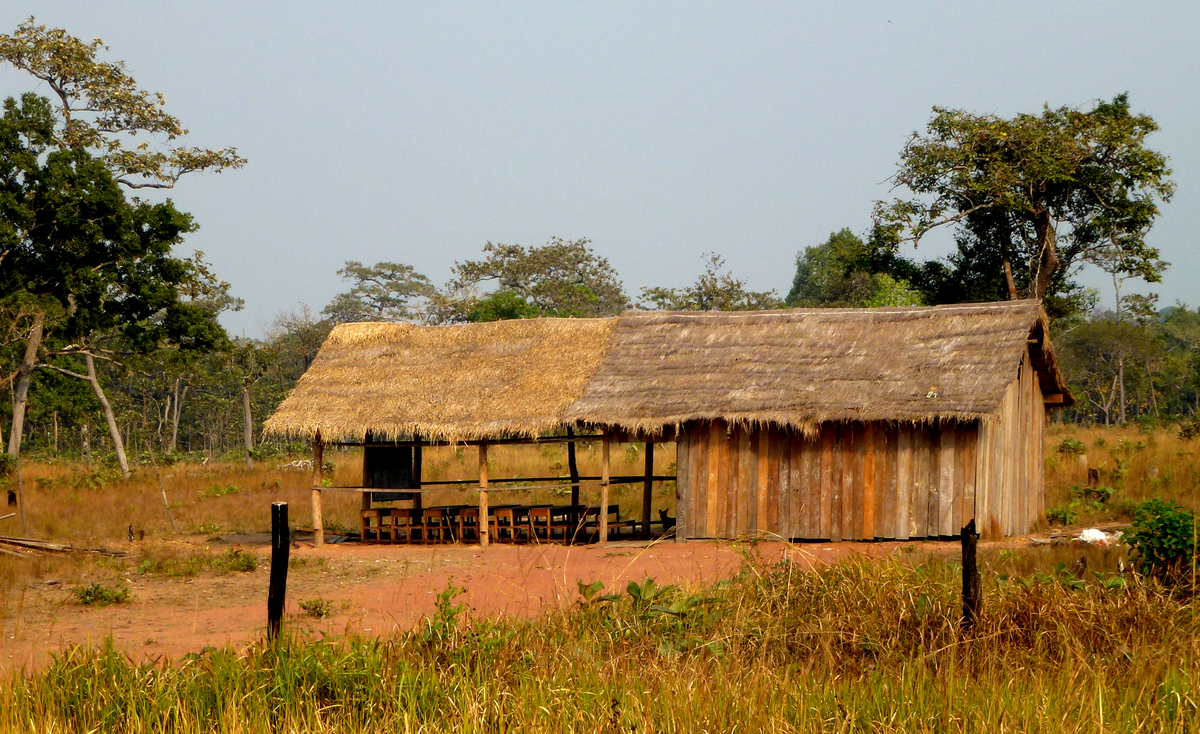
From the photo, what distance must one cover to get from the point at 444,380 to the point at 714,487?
14.4 ft

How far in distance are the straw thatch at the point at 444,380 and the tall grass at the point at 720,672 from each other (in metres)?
8.34

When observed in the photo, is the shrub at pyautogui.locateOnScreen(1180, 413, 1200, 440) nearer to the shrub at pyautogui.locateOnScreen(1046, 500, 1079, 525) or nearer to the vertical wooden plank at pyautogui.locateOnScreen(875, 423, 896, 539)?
the shrub at pyautogui.locateOnScreen(1046, 500, 1079, 525)

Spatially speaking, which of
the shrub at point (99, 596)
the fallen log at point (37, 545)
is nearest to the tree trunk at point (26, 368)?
the fallen log at point (37, 545)

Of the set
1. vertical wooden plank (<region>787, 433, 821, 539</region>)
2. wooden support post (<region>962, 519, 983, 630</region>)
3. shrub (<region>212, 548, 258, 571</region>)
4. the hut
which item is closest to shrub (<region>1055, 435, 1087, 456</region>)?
the hut

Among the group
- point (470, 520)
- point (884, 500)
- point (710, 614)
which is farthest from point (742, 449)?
point (710, 614)

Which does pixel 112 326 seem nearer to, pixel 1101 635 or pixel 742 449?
pixel 742 449

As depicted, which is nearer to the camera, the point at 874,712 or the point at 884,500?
the point at 874,712

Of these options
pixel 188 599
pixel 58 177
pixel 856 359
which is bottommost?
pixel 188 599

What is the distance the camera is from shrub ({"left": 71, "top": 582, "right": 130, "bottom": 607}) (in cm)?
1119

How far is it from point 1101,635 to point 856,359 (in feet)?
29.0

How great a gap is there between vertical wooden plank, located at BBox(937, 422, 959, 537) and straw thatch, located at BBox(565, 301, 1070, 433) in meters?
0.51

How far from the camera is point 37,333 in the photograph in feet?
→ 77.7

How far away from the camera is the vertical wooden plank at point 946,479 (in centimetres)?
1416

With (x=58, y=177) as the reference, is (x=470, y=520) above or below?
below
